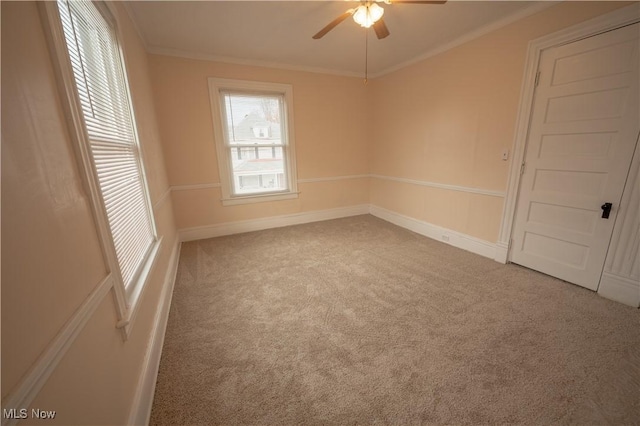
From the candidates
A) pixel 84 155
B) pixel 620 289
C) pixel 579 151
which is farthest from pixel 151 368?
pixel 579 151

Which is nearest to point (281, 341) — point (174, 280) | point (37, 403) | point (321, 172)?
point (37, 403)

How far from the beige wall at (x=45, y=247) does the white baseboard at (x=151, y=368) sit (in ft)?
0.49

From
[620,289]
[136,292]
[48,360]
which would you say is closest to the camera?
[48,360]

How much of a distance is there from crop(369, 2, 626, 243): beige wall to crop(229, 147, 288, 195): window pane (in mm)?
1918

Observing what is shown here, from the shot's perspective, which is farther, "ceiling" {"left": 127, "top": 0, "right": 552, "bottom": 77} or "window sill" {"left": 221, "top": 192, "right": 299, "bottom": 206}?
"window sill" {"left": 221, "top": 192, "right": 299, "bottom": 206}

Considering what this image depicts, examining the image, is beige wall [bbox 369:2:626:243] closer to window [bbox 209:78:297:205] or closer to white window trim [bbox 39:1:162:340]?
window [bbox 209:78:297:205]

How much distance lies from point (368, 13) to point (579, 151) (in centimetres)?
217

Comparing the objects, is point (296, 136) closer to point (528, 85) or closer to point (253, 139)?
point (253, 139)

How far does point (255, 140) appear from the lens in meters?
3.78

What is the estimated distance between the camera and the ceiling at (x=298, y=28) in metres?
2.21

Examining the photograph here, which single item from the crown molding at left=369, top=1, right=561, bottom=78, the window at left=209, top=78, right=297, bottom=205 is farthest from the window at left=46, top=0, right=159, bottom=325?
the crown molding at left=369, top=1, right=561, bottom=78

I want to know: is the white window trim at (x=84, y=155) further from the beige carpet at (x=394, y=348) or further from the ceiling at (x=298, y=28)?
the ceiling at (x=298, y=28)

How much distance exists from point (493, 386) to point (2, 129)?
225cm

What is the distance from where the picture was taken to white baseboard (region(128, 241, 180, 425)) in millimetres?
1169
